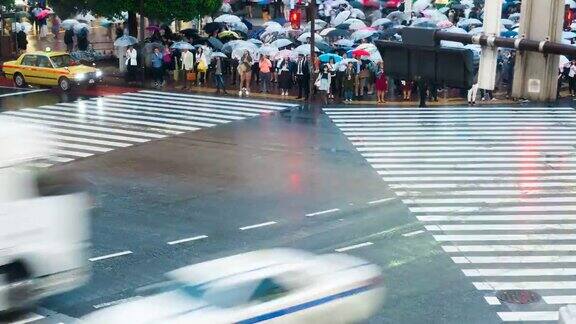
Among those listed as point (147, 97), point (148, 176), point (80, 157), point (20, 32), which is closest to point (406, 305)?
point (148, 176)

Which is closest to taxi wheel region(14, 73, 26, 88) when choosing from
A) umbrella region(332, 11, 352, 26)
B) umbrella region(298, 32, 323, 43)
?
umbrella region(298, 32, 323, 43)

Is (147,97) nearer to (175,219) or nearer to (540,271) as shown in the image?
(175,219)

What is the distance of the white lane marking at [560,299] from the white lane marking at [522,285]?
0.49 meters

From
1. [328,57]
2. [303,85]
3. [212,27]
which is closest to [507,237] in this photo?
[303,85]

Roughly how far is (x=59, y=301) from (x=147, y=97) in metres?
21.5

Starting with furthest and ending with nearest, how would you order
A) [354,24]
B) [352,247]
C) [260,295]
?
[354,24] < [352,247] < [260,295]

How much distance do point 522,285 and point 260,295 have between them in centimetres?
557

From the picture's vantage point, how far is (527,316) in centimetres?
1369

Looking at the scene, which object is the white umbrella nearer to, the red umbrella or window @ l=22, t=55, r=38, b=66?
the red umbrella

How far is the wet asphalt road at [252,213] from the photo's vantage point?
1465cm

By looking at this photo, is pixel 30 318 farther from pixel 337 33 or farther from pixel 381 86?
pixel 337 33

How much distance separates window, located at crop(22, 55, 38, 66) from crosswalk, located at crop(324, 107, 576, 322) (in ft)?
41.1

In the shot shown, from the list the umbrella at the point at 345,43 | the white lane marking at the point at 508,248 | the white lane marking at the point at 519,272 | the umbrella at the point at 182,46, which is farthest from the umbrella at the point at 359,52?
the white lane marking at the point at 519,272

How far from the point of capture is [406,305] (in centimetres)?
1392
